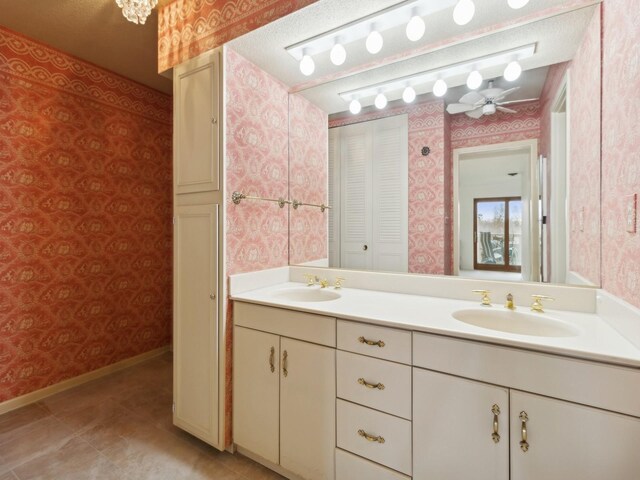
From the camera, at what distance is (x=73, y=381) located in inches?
94.2

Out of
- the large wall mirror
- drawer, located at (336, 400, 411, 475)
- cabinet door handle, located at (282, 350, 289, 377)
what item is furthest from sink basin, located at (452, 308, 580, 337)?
cabinet door handle, located at (282, 350, 289, 377)

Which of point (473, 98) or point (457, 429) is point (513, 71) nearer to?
point (473, 98)

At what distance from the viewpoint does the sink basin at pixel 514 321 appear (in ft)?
4.06

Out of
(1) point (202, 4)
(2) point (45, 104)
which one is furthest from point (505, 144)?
(2) point (45, 104)

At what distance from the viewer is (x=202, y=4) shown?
5.64ft

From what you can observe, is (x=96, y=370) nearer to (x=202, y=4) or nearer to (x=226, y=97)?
(x=226, y=97)

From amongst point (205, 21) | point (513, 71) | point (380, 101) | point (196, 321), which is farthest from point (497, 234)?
point (205, 21)

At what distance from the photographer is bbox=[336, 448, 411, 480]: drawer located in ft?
3.95

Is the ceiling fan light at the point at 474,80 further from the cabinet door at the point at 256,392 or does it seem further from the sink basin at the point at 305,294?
the cabinet door at the point at 256,392

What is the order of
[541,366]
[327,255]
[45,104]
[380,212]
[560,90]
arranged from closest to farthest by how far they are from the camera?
[541,366] < [560,90] < [380,212] < [327,255] < [45,104]

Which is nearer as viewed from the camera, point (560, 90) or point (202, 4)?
point (560, 90)

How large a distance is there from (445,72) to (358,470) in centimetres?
196

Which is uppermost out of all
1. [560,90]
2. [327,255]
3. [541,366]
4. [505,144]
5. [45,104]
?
[45,104]

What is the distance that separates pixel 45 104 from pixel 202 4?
57.2 inches
